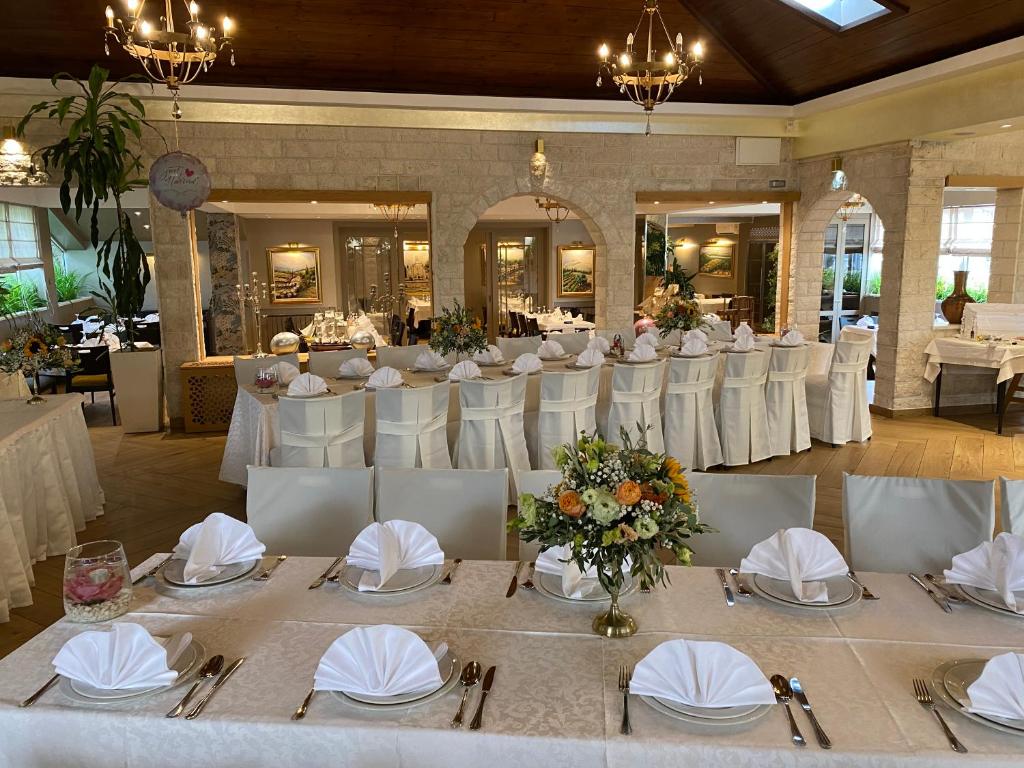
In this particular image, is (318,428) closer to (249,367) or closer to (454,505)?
(249,367)

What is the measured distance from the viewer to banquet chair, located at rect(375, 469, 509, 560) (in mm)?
3049

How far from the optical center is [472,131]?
9.03 meters

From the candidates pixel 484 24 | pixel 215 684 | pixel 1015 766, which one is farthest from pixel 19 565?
pixel 484 24

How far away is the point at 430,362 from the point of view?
265 inches

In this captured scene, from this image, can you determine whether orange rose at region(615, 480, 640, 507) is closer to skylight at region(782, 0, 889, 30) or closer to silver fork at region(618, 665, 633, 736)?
silver fork at region(618, 665, 633, 736)

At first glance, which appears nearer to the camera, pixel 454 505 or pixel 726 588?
pixel 726 588

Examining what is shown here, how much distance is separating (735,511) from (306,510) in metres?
1.70

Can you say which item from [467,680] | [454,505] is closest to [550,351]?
[454,505]

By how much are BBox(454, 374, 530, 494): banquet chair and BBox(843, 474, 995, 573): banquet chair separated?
2.85 m

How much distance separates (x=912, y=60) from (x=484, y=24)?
421 centimetres

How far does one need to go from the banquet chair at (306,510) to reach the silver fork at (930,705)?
199 cm

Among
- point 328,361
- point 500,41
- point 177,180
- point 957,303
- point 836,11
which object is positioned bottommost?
point 328,361

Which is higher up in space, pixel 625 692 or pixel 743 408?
pixel 625 692

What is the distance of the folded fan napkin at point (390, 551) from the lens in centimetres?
240
